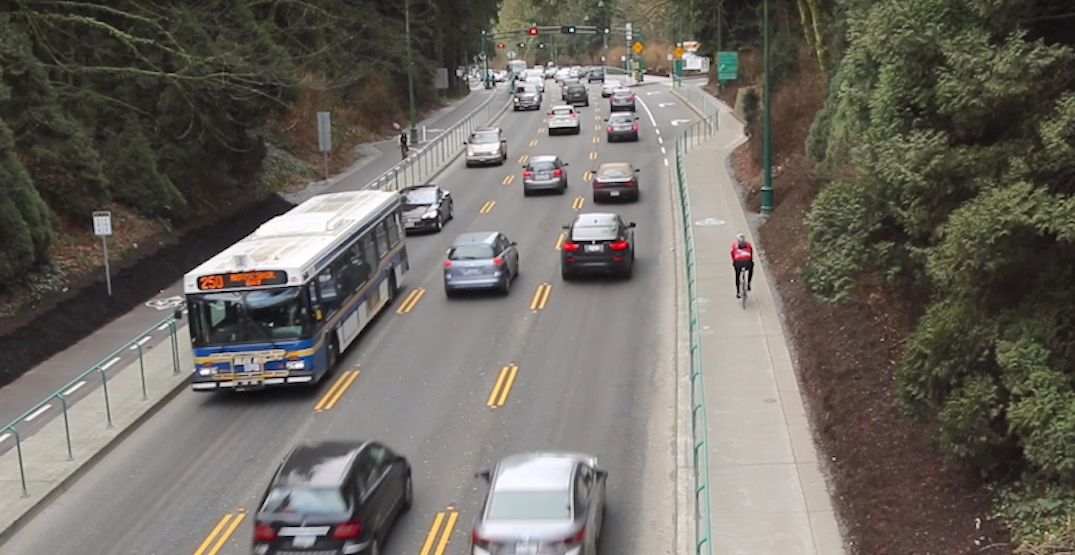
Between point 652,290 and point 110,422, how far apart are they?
1282cm

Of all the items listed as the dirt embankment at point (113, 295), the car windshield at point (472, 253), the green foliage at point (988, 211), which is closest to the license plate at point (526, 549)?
the green foliage at point (988, 211)

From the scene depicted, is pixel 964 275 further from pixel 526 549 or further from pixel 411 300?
pixel 411 300

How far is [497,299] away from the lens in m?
26.5

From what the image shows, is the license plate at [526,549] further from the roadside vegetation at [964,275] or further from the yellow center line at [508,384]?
the yellow center line at [508,384]

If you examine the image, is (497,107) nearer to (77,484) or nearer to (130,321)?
(130,321)

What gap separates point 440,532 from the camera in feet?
47.5

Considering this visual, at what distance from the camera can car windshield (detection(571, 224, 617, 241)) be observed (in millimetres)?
26938

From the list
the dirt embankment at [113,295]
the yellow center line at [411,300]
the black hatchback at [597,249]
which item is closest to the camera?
the dirt embankment at [113,295]

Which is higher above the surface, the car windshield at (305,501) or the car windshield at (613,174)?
the car windshield at (613,174)

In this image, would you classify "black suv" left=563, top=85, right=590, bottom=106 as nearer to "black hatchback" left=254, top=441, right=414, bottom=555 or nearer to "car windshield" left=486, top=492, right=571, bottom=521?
"black hatchback" left=254, top=441, right=414, bottom=555

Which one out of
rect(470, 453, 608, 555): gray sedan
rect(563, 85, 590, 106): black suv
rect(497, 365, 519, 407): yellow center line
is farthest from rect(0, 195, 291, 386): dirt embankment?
rect(563, 85, 590, 106): black suv

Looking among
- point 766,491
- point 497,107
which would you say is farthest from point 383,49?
point 766,491

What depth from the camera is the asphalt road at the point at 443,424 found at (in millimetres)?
15047

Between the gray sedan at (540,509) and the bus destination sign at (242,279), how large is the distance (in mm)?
7768
